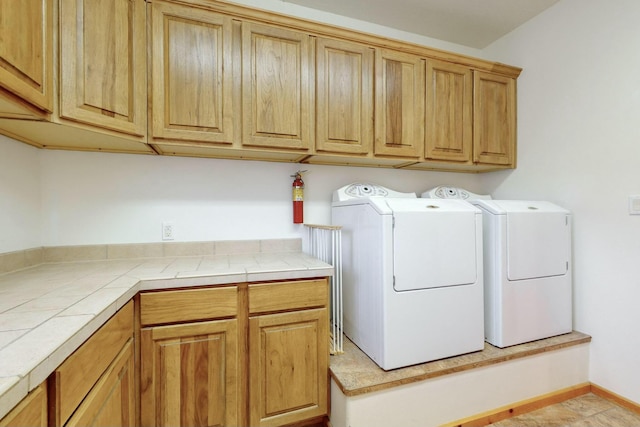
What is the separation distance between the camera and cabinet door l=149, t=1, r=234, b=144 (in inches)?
58.6

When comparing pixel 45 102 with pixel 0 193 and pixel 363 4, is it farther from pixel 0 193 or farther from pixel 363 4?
pixel 363 4

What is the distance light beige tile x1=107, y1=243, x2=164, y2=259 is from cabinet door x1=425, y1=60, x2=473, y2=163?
1890 mm

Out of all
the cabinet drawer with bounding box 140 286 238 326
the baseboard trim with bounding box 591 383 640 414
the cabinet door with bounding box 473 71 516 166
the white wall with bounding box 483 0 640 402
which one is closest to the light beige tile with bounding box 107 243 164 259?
the cabinet drawer with bounding box 140 286 238 326

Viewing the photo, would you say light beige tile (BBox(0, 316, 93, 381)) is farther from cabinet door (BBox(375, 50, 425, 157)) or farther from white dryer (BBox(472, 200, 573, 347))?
white dryer (BBox(472, 200, 573, 347))

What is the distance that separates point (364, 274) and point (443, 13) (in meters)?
2.01

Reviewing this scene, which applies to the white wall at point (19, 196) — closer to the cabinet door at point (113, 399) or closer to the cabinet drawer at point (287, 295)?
the cabinet door at point (113, 399)

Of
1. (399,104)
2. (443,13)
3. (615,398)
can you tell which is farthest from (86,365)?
(443,13)

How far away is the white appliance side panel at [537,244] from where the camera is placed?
1.77m

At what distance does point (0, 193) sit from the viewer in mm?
1342

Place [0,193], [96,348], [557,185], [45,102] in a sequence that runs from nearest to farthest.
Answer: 1. [96,348]
2. [45,102]
3. [0,193]
4. [557,185]

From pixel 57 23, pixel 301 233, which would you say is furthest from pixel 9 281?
pixel 301 233

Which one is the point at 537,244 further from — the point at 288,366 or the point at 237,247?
the point at 237,247

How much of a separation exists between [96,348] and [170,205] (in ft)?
3.64

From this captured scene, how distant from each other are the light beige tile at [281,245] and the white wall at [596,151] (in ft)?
6.07
